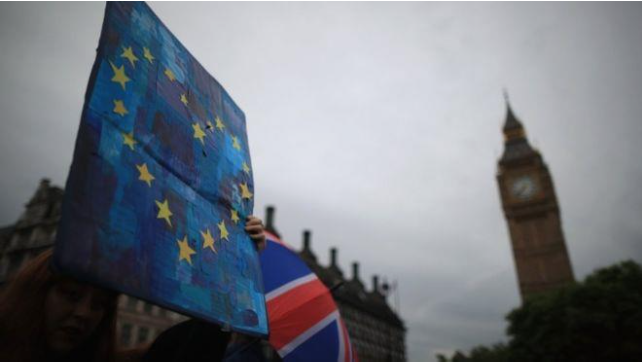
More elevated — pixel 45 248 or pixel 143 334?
pixel 45 248

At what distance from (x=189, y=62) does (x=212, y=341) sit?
224 cm

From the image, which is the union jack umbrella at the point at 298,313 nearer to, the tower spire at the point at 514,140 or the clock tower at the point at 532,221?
the clock tower at the point at 532,221

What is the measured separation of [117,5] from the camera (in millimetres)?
2430

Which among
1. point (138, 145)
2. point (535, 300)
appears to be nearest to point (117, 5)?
point (138, 145)

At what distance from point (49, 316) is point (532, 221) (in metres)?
66.5

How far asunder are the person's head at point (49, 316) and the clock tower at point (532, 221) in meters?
60.6

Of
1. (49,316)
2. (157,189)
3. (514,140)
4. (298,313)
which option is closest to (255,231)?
(157,189)

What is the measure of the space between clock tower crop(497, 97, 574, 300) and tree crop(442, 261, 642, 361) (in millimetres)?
27467

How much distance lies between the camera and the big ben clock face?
191 feet

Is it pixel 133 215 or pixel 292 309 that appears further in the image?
pixel 292 309

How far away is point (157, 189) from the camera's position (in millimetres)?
2164

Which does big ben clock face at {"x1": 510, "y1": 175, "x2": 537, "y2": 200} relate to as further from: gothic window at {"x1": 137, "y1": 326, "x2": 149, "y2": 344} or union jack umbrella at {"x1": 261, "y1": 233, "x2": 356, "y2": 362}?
union jack umbrella at {"x1": 261, "y1": 233, "x2": 356, "y2": 362}

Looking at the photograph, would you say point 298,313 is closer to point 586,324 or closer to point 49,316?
point 49,316

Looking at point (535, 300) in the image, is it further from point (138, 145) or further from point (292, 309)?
point (138, 145)
